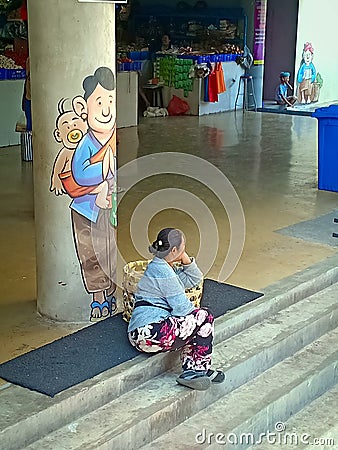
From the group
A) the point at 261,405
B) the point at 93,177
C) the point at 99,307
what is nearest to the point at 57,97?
the point at 93,177

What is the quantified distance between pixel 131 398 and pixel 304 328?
1361 mm

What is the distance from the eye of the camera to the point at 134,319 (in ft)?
12.3

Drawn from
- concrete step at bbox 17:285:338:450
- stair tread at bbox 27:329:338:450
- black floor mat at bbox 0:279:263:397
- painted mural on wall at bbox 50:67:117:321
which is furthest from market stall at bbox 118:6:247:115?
stair tread at bbox 27:329:338:450

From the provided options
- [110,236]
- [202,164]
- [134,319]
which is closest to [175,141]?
[202,164]

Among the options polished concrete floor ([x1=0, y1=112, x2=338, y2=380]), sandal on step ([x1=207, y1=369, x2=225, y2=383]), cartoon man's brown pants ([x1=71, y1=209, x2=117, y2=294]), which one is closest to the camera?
sandal on step ([x1=207, y1=369, x2=225, y2=383])

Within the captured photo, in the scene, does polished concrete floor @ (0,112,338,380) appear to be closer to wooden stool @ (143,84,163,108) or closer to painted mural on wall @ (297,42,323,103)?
wooden stool @ (143,84,163,108)

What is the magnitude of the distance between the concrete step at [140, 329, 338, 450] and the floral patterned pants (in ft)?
0.63

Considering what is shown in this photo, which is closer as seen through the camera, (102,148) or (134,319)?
(134,319)

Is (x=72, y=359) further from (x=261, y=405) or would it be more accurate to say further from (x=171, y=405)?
(x=261, y=405)

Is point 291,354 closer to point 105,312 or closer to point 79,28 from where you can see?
point 105,312

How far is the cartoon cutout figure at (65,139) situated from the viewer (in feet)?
13.7

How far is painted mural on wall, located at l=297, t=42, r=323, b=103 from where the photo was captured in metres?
15.8

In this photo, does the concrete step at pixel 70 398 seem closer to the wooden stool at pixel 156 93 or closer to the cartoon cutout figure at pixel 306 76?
the wooden stool at pixel 156 93

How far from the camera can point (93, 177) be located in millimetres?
4309
